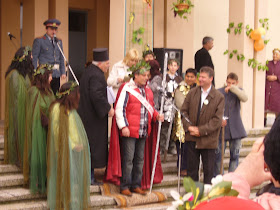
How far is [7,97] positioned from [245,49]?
4855mm

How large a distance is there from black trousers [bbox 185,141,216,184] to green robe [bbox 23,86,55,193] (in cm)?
192

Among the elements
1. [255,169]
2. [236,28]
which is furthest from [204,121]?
[255,169]

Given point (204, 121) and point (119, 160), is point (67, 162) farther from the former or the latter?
point (204, 121)

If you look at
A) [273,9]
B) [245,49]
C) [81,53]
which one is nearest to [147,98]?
[245,49]

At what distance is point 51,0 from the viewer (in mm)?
11906

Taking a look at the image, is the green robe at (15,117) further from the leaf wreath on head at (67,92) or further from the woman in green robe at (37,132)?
the leaf wreath on head at (67,92)

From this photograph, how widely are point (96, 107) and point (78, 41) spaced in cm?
660

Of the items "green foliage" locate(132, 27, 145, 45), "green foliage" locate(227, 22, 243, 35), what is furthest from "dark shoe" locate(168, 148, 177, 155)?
"green foliage" locate(227, 22, 243, 35)

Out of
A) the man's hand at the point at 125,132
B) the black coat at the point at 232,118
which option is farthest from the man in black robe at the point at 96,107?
the black coat at the point at 232,118

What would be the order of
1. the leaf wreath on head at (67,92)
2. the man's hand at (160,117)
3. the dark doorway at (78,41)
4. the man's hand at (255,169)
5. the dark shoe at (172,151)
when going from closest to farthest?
the man's hand at (255,169) < the leaf wreath on head at (67,92) < the man's hand at (160,117) < the dark shoe at (172,151) < the dark doorway at (78,41)

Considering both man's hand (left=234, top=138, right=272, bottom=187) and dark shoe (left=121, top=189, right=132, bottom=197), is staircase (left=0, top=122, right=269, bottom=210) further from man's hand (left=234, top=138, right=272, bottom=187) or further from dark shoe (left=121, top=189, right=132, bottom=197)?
man's hand (left=234, top=138, right=272, bottom=187)

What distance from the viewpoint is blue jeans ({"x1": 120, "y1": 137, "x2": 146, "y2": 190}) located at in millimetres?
7543

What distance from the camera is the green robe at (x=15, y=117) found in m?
7.74

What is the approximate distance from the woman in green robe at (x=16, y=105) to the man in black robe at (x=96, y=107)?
0.85 m
